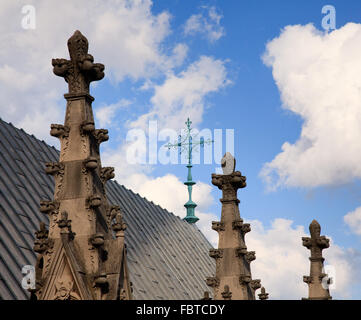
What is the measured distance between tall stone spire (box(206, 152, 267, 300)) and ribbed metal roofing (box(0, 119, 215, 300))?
685cm

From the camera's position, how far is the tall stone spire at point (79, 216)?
15000 millimetres

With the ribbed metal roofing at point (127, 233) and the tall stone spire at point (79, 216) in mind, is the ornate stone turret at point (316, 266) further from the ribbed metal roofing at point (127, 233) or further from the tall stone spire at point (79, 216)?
the tall stone spire at point (79, 216)

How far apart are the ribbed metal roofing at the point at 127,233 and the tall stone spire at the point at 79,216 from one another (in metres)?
9.90

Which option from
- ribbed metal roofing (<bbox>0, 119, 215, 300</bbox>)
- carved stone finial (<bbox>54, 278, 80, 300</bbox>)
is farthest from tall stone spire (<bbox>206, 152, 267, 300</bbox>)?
carved stone finial (<bbox>54, 278, 80, 300</bbox>)

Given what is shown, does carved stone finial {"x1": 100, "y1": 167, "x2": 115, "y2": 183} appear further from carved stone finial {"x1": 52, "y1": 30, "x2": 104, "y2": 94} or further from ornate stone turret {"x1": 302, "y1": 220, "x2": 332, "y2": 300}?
ornate stone turret {"x1": 302, "y1": 220, "x2": 332, "y2": 300}

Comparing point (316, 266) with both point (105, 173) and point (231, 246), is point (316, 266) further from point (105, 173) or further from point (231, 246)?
point (105, 173)

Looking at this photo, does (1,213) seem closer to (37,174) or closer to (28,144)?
(37,174)

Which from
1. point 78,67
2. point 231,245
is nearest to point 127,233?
point 231,245

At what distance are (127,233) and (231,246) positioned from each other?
20173mm

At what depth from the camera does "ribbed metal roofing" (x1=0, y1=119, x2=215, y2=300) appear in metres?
28.5

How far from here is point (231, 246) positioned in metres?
25.3
